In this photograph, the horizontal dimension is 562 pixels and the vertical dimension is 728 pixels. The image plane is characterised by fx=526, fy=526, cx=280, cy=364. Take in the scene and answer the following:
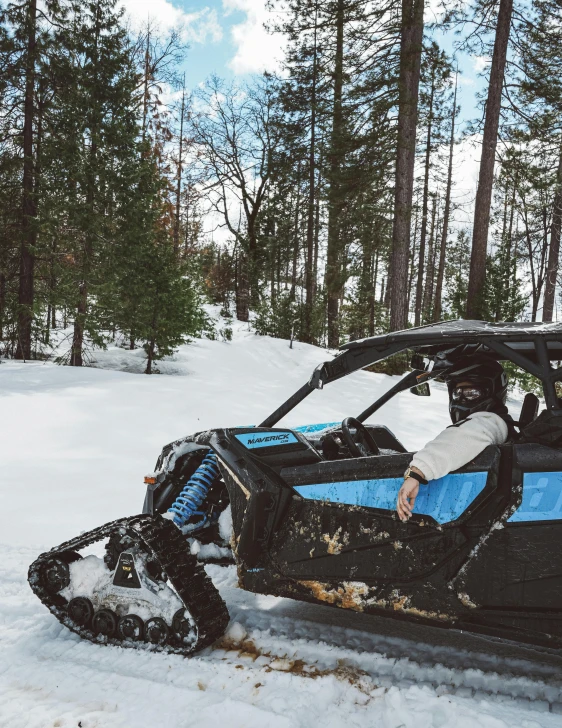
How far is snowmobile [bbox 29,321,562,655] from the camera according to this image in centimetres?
214

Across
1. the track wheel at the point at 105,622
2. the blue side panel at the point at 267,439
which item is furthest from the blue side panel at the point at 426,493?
the track wheel at the point at 105,622

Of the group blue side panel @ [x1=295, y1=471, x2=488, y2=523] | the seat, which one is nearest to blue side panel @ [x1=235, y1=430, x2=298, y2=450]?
blue side panel @ [x1=295, y1=471, x2=488, y2=523]

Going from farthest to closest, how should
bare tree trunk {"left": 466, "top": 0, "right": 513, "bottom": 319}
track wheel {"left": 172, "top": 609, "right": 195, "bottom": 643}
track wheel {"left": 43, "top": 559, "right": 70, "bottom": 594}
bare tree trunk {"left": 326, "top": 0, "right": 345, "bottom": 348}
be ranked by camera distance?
bare tree trunk {"left": 326, "top": 0, "right": 345, "bottom": 348} < bare tree trunk {"left": 466, "top": 0, "right": 513, "bottom": 319} < track wheel {"left": 43, "top": 559, "right": 70, "bottom": 594} < track wheel {"left": 172, "top": 609, "right": 195, "bottom": 643}

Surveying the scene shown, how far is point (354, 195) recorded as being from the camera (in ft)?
45.2

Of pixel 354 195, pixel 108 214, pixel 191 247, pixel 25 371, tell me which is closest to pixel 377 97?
pixel 354 195

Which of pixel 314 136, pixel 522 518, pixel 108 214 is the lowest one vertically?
pixel 522 518

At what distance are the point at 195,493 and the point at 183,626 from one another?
759mm

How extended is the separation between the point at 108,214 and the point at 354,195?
6.26 m

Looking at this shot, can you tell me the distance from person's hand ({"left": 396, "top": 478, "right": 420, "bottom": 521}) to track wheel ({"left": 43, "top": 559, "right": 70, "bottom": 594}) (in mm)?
1812

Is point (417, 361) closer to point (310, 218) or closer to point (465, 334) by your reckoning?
point (465, 334)

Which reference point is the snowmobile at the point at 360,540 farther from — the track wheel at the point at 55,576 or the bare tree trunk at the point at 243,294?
the bare tree trunk at the point at 243,294

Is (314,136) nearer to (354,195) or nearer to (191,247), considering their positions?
(354,195)

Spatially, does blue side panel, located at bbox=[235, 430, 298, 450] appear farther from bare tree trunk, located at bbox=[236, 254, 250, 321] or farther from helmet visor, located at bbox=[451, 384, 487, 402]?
bare tree trunk, located at bbox=[236, 254, 250, 321]

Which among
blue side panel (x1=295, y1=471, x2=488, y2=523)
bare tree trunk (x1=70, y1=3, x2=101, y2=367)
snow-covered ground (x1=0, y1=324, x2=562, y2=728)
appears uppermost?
bare tree trunk (x1=70, y1=3, x2=101, y2=367)
